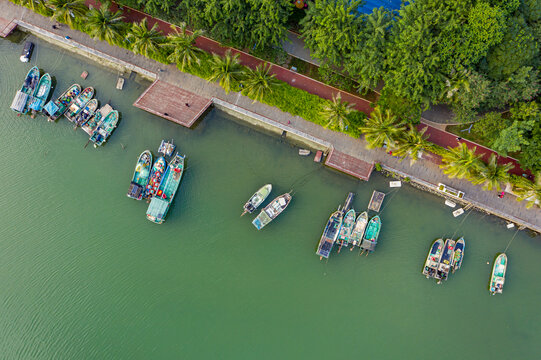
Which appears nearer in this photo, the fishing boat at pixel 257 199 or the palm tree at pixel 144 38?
the palm tree at pixel 144 38

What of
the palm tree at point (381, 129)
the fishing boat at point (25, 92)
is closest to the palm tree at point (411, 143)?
the palm tree at point (381, 129)

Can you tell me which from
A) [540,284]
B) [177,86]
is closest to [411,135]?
[540,284]

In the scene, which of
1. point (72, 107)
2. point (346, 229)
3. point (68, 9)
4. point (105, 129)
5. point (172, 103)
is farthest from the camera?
point (72, 107)

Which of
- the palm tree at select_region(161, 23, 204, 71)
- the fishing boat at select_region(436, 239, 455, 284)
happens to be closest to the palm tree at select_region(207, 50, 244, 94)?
the palm tree at select_region(161, 23, 204, 71)

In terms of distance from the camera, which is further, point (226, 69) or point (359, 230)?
point (359, 230)

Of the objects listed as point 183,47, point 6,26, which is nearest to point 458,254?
point 183,47

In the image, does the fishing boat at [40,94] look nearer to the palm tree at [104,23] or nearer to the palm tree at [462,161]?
the palm tree at [104,23]

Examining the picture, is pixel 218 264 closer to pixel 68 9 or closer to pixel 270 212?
pixel 270 212
